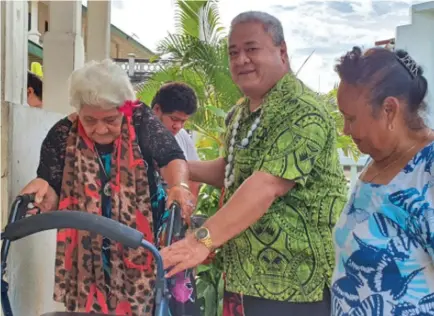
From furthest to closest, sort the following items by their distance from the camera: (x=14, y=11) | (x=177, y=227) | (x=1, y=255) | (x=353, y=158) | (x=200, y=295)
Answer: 1. (x=353, y=158)
2. (x=200, y=295)
3. (x=14, y=11)
4. (x=177, y=227)
5. (x=1, y=255)

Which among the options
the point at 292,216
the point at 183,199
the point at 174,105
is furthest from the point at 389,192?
the point at 174,105

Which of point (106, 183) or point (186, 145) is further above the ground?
point (186, 145)

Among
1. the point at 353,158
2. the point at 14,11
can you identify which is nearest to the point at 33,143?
the point at 14,11

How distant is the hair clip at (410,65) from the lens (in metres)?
1.47

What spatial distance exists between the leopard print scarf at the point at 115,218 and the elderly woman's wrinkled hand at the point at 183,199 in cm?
17

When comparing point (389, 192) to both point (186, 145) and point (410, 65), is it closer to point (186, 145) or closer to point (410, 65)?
point (410, 65)

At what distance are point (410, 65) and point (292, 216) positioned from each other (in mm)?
628

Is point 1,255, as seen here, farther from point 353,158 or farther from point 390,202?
point 353,158

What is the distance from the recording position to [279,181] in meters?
1.73

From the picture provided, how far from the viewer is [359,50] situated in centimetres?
154

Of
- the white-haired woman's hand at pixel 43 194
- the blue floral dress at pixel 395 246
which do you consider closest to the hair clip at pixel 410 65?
the blue floral dress at pixel 395 246

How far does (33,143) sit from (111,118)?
567mm

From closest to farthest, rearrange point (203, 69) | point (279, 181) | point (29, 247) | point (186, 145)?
point (279, 181) → point (29, 247) → point (186, 145) → point (203, 69)

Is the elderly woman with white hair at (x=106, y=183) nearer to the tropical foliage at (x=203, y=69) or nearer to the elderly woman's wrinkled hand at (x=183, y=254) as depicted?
the elderly woman's wrinkled hand at (x=183, y=254)
